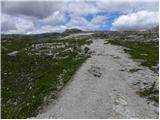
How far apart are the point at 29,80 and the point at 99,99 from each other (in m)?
14.9

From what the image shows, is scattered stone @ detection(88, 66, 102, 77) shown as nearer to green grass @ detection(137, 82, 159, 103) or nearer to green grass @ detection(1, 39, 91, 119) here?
green grass @ detection(1, 39, 91, 119)

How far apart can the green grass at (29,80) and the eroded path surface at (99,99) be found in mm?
1784

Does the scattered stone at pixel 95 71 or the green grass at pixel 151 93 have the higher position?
the scattered stone at pixel 95 71

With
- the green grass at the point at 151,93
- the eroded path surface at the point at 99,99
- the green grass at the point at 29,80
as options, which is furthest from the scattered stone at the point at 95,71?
the green grass at the point at 151,93

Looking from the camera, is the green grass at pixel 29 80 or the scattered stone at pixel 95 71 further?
the scattered stone at pixel 95 71

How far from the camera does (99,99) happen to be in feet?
105

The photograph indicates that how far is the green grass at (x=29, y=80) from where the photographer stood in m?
32.4

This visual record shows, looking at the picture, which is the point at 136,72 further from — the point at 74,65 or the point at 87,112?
the point at 87,112

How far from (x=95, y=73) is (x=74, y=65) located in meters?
7.27

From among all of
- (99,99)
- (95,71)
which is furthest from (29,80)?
(99,99)

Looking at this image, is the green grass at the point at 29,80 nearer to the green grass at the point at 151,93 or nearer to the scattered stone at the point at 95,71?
the scattered stone at the point at 95,71

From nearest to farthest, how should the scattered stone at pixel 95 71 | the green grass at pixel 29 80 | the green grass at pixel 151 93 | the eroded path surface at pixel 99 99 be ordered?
the eroded path surface at pixel 99 99 < the green grass at pixel 29 80 < the green grass at pixel 151 93 < the scattered stone at pixel 95 71

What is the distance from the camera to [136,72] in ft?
151

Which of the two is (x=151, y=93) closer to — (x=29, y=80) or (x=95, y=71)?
(x=95, y=71)
